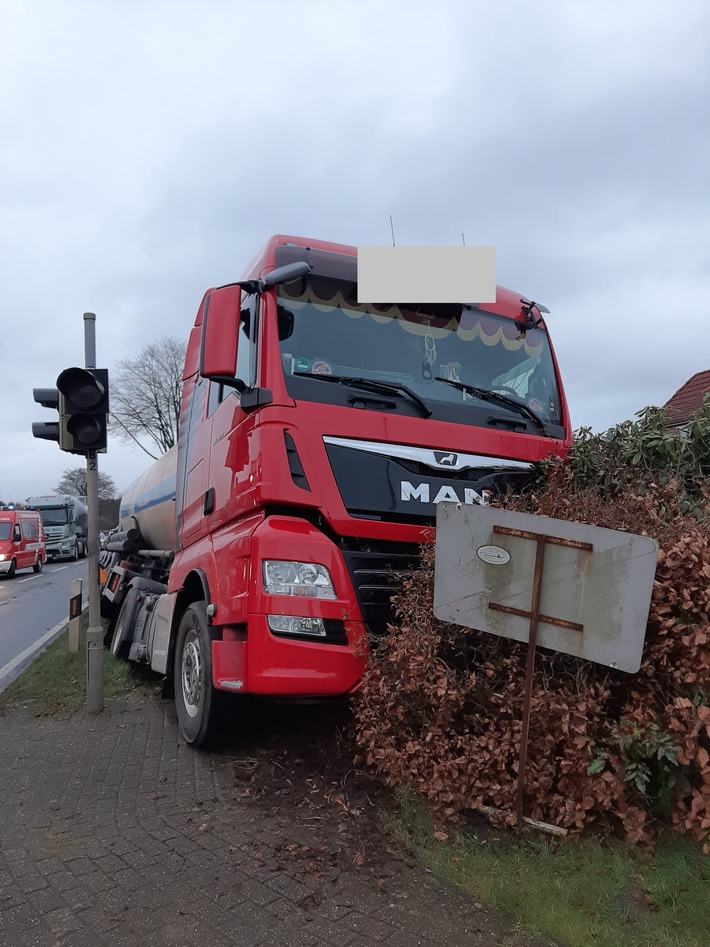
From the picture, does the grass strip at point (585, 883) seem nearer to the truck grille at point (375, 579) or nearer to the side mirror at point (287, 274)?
the truck grille at point (375, 579)

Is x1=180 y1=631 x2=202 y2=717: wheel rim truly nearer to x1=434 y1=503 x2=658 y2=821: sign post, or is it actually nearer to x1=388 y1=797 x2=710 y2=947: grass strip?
x1=388 y1=797 x2=710 y2=947: grass strip

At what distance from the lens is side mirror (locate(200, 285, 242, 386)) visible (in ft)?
14.3

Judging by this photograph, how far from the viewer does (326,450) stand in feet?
13.5

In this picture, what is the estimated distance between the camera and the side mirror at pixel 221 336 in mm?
4355

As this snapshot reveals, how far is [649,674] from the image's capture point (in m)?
3.04

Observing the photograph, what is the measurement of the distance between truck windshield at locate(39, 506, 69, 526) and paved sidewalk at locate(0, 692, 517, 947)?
127 ft

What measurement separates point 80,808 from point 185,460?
3.21m

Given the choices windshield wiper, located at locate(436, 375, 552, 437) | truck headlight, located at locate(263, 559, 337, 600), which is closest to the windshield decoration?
windshield wiper, located at locate(436, 375, 552, 437)

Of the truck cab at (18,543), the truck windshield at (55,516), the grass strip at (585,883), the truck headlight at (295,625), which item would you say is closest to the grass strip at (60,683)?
the truck headlight at (295,625)

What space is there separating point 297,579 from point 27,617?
12.9 metres

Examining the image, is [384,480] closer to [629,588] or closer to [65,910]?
[629,588]

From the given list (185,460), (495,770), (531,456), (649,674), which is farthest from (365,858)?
(185,460)

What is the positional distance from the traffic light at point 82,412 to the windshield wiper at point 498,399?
3.27 metres

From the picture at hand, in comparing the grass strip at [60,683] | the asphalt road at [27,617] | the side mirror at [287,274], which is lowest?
the asphalt road at [27,617]
